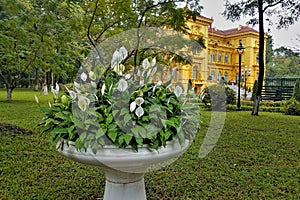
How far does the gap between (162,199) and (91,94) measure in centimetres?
118

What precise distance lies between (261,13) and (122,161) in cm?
805

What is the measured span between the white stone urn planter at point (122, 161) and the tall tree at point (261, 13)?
23.7 ft

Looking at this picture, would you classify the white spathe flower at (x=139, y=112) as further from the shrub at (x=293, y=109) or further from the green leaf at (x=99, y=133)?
the shrub at (x=293, y=109)

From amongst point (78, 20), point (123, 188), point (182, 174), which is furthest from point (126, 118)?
point (78, 20)

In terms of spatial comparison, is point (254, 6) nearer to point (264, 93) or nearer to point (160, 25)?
point (160, 25)

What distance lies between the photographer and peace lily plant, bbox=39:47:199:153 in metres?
1.42

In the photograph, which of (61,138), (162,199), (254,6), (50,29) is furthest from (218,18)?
(61,138)

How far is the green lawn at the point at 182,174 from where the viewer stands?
7.81ft

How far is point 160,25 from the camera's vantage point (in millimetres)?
6609

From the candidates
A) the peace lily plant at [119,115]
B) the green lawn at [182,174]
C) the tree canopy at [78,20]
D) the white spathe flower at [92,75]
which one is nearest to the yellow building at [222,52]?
the green lawn at [182,174]

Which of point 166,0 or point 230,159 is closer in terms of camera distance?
point 230,159

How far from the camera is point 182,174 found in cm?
287

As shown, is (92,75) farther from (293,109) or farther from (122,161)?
(293,109)

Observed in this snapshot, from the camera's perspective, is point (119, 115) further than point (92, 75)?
No
